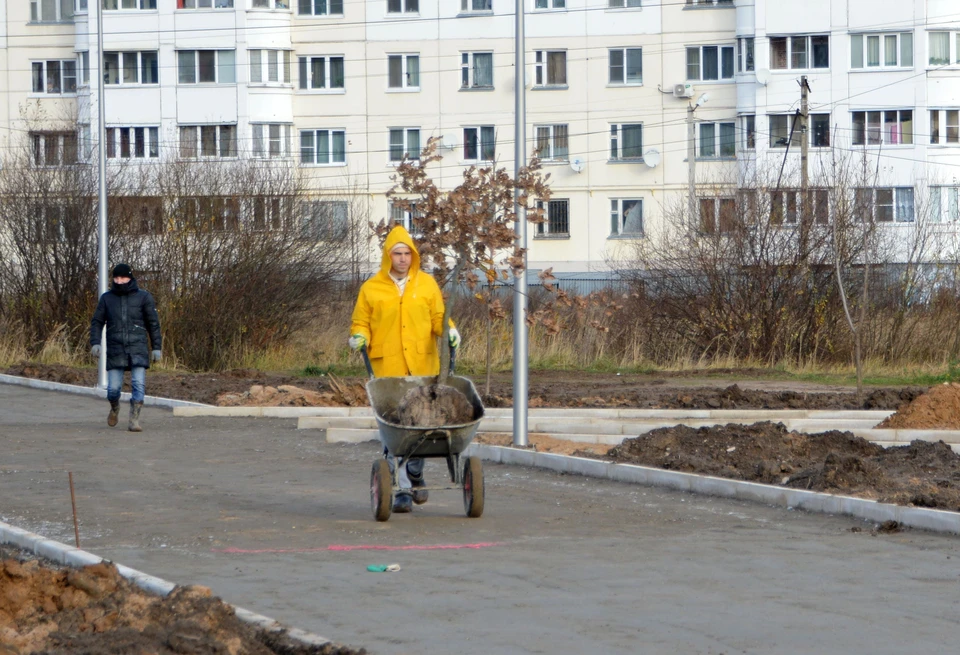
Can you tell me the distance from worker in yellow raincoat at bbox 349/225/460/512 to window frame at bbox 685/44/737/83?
45.9 m

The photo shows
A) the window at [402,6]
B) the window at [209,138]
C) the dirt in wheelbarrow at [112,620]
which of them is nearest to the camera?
the dirt in wheelbarrow at [112,620]

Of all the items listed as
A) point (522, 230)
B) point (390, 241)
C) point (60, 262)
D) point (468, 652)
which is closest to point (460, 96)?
point (60, 262)

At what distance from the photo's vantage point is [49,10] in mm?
58156

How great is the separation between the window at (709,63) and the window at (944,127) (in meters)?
7.92

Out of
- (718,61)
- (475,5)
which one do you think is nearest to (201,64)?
(475,5)

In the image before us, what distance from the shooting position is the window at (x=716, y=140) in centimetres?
5419

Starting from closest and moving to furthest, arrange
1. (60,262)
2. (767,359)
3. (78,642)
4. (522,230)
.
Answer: (78,642) < (522,230) < (767,359) < (60,262)

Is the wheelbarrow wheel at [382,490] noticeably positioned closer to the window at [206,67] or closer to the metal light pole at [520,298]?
the metal light pole at [520,298]

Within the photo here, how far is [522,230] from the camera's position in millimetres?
13789

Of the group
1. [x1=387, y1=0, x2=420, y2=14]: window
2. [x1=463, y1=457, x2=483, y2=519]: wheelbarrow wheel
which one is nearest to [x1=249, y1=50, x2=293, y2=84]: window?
[x1=387, y1=0, x2=420, y2=14]: window

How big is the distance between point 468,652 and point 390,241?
4.70 m

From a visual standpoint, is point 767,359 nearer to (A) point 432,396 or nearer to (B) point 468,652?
(A) point 432,396

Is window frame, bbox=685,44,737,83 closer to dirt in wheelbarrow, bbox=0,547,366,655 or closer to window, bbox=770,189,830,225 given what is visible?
window, bbox=770,189,830,225

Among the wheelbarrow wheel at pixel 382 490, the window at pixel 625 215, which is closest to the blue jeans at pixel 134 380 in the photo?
the wheelbarrow wheel at pixel 382 490
